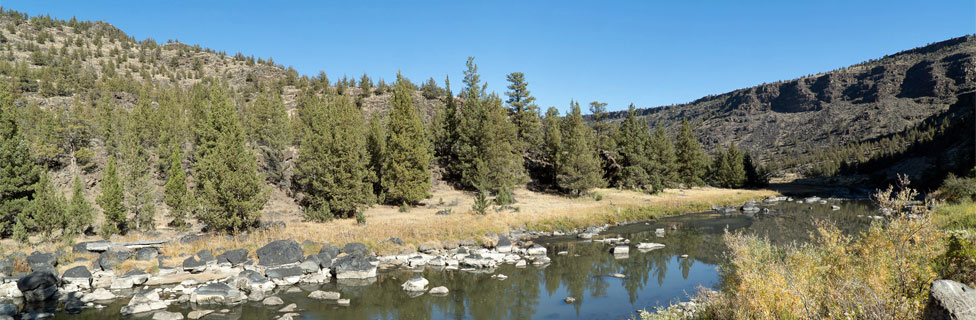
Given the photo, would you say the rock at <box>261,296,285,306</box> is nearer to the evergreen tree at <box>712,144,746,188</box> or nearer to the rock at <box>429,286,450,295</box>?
the rock at <box>429,286,450,295</box>

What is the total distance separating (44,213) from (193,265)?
11890mm

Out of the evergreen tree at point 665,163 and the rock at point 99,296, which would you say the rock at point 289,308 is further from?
the evergreen tree at point 665,163

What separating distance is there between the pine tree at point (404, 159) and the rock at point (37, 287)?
2440 cm

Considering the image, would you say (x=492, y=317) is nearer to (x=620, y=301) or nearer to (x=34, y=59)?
(x=620, y=301)

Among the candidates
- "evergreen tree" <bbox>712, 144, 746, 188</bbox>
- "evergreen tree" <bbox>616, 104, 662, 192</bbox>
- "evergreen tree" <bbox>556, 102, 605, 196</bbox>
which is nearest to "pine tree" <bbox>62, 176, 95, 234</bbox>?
"evergreen tree" <bbox>556, 102, 605, 196</bbox>

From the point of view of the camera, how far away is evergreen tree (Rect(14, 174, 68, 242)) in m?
23.0

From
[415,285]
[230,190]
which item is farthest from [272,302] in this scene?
[230,190]

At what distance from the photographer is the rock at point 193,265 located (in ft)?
61.9

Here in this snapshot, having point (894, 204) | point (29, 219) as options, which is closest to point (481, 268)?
point (894, 204)

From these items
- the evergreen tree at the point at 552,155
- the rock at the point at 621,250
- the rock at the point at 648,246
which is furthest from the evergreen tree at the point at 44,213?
the evergreen tree at the point at 552,155

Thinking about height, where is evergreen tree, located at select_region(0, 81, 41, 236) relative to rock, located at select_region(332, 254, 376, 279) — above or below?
above

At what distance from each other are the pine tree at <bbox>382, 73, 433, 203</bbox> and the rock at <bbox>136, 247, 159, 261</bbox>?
66.0 feet

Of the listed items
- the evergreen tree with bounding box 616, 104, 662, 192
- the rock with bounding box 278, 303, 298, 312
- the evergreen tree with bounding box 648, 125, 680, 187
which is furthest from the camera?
the evergreen tree with bounding box 648, 125, 680, 187

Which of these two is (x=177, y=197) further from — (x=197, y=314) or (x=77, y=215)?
(x=197, y=314)
